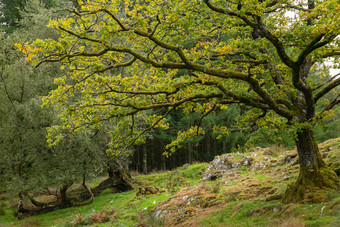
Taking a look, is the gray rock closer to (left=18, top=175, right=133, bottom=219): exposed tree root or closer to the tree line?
the tree line

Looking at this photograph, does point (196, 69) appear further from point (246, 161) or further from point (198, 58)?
point (246, 161)

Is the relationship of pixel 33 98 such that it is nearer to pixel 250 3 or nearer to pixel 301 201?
pixel 250 3

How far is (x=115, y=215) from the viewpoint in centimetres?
1266

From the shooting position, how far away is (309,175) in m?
7.75

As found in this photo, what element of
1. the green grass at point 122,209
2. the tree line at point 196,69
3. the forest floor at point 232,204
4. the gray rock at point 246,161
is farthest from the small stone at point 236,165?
the tree line at point 196,69

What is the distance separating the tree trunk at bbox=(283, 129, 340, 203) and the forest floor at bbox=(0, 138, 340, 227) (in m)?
0.32

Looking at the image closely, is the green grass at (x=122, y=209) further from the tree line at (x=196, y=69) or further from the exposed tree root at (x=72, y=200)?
the tree line at (x=196, y=69)

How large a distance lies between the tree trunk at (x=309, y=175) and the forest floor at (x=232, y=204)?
32cm

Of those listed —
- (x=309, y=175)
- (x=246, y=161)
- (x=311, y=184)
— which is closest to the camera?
(x=311, y=184)

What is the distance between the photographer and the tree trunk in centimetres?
754

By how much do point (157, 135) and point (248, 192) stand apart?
71.2 feet

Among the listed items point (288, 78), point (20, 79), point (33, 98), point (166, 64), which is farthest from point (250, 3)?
point (20, 79)

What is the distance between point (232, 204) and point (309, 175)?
2.91 m

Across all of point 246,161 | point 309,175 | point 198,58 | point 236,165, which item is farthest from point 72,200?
point 309,175
